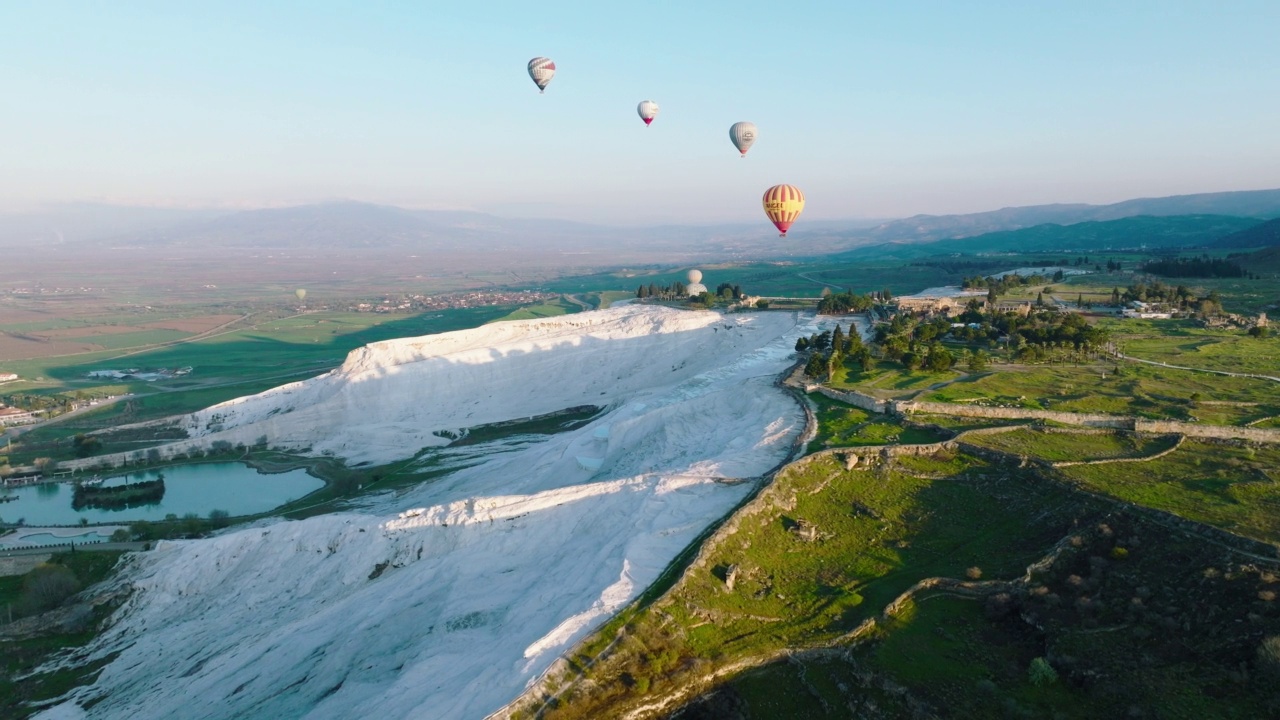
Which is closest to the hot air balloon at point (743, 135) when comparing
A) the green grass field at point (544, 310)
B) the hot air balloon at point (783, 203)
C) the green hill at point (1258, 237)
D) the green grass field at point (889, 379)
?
the hot air balloon at point (783, 203)

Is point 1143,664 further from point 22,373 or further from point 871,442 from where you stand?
point 22,373

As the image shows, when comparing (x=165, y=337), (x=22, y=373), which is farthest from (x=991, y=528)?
(x=165, y=337)

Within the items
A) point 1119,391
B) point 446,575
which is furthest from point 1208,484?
point 446,575

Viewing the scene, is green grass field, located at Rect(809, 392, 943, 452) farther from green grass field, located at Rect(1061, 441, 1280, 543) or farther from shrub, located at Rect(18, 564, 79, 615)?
shrub, located at Rect(18, 564, 79, 615)

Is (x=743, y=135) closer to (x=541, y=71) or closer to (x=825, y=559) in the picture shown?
(x=541, y=71)

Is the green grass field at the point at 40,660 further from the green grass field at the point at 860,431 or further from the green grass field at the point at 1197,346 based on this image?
the green grass field at the point at 1197,346

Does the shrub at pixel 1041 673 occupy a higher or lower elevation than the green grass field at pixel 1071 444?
lower
